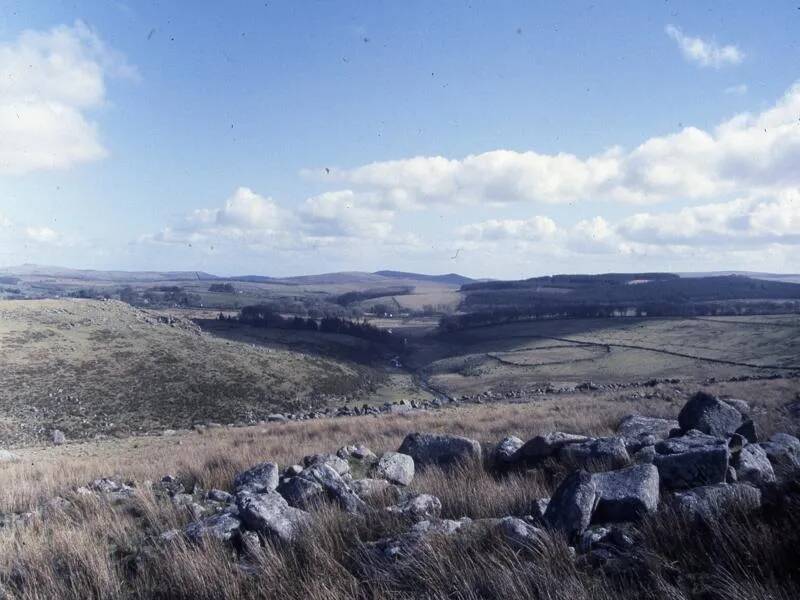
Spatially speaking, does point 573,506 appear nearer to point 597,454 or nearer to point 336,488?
point 597,454

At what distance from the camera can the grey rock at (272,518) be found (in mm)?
5184

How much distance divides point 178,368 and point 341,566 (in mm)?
41580

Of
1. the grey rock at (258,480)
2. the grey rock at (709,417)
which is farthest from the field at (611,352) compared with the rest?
the grey rock at (258,480)

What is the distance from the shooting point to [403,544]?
14.8 ft

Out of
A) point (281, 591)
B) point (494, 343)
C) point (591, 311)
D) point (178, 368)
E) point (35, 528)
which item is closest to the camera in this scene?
point (281, 591)

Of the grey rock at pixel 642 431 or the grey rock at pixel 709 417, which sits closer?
the grey rock at pixel 642 431

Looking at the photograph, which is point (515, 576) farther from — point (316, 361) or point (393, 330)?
point (393, 330)

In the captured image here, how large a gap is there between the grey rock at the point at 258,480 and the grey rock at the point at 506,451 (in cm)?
355

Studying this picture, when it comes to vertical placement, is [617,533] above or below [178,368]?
above

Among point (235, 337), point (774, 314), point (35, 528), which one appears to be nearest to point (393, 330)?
point (235, 337)

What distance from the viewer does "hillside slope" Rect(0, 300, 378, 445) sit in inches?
1192

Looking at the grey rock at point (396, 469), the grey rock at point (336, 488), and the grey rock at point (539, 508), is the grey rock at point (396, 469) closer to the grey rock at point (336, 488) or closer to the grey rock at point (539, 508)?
the grey rock at point (336, 488)

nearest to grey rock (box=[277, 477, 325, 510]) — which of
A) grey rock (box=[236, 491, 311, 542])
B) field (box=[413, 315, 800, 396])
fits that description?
grey rock (box=[236, 491, 311, 542])

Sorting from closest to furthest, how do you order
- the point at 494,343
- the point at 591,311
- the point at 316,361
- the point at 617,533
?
the point at 617,533, the point at 316,361, the point at 494,343, the point at 591,311
